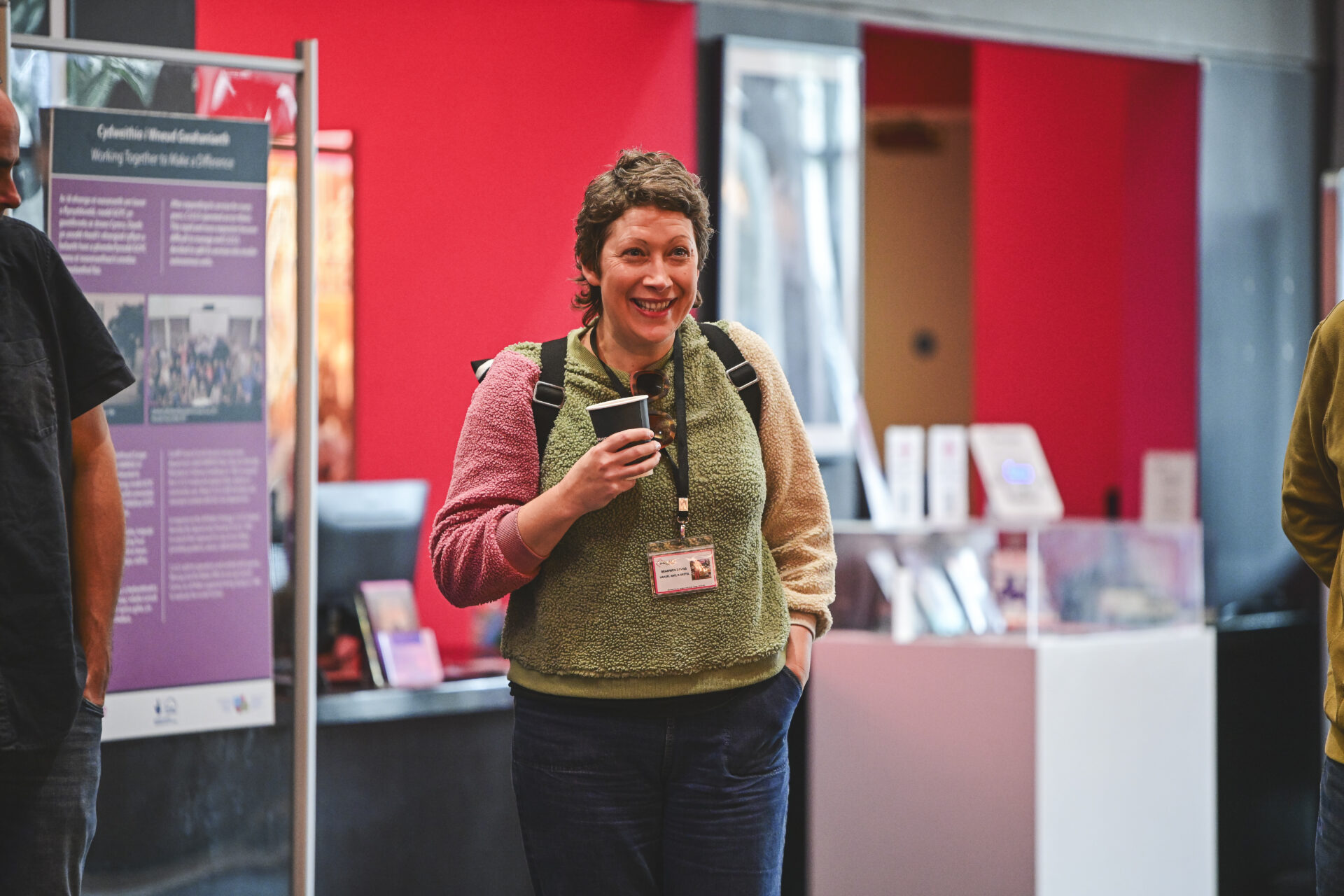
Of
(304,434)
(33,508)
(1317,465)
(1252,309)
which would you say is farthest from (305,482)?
(1252,309)

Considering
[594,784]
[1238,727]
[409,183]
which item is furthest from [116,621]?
[1238,727]

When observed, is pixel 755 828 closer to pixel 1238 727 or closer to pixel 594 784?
pixel 594 784

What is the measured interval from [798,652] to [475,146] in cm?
232

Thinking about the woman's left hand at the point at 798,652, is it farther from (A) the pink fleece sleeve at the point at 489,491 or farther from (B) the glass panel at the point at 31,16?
(B) the glass panel at the point at 31,16

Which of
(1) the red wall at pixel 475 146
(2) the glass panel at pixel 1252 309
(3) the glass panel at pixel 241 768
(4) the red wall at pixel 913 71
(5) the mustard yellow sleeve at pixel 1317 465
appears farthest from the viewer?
(4) the red wall at pixel 913 71

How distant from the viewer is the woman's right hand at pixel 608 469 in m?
1.62

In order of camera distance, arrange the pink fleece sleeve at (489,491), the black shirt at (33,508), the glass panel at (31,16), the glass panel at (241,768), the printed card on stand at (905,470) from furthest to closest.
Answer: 1. the printed card on stand at (905,470)
2. the glass panel at (31,16)
3. the glass panel at (241,768)
4. the pink fleece sleeve at (489,491)
5. the black shirt at (33,508)

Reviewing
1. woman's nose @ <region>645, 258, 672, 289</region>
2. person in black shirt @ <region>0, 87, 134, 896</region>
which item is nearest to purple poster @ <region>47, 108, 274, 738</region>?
person in black shirt @ <region>0, 87, 134, 896</region>

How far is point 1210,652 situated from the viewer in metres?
3.76

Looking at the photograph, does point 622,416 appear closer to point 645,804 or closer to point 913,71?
point 645,804

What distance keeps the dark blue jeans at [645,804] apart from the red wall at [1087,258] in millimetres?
3444

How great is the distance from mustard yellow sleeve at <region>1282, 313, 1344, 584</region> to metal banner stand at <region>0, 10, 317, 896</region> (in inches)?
70.0

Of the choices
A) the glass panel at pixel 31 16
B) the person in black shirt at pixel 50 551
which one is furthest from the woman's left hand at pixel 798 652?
the glass panel at pixel 31 16

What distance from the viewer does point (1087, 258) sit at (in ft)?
17.8
